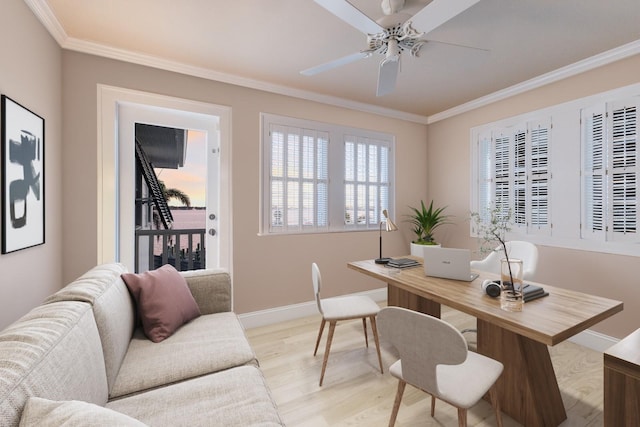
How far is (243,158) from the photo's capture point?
2.91 metres

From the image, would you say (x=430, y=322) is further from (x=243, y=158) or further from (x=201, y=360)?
(x=243, y=158)

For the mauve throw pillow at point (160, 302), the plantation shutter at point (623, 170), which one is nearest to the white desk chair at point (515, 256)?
the plantation shutter at point (623, 170)

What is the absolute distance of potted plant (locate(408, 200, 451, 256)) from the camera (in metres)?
3.67

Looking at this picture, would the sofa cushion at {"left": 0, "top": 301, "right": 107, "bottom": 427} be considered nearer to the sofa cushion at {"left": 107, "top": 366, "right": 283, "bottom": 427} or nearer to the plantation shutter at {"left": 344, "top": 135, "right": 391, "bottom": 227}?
the sofa cushion at {"left": 107, "top": 366, "right": 283, "bottom": 427}

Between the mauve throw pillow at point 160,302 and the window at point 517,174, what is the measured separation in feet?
10.9

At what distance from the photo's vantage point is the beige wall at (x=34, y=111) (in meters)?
1.53

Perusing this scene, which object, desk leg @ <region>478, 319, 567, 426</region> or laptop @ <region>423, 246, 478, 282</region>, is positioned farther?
laptop @ <region>423, 246, 478, 282</region>

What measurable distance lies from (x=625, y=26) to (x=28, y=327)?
3.73 metres

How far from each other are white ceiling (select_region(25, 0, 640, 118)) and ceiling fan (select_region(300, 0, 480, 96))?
6.3 inches

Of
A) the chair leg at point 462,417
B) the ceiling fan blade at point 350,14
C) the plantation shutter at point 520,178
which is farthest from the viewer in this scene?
the plantation shutter at point 520,178

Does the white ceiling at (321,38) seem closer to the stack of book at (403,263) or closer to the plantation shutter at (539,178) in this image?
the plantation shutter at (539,178)

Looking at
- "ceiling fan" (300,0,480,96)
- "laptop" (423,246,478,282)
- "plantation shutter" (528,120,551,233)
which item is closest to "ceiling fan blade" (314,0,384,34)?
"ceiling fan" (300,0,480,96)

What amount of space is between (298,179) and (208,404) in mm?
2398

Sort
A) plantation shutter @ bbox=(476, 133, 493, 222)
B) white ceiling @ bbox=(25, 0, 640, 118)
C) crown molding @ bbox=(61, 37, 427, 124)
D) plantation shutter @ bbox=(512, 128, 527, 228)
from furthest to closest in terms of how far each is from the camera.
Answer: plantation shutter @ bbox=(476, 133, 493, 222)
plantation shutter @ bbox=(512, 128, 527, 228)
crown molding @ bbox=(61, 37, 427, 124)
white ceiling @ bbox=(25, 0, 640, 118)
